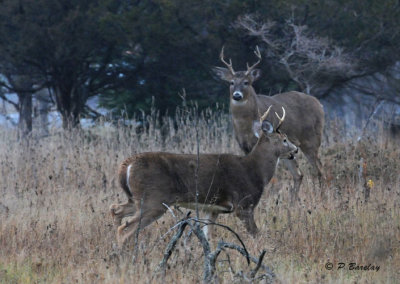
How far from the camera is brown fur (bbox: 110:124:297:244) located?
23.0 ft

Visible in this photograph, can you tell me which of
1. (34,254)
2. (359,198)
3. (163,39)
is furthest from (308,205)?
(163,39)

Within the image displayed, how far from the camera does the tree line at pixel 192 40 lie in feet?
51.9

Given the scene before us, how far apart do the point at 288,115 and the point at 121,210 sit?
4.35 m

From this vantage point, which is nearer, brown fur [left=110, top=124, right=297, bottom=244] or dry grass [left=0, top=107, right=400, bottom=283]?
dry grass [left=0, top=107, right=400, bottom=283]

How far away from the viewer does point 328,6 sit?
16.1 metres

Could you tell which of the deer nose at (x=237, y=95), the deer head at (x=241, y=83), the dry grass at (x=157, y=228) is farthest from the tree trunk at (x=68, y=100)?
the deer nose at (x=237, y=95)

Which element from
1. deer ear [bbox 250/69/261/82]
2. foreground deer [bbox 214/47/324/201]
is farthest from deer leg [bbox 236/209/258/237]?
deer ear [bbox 250/69/261/82]

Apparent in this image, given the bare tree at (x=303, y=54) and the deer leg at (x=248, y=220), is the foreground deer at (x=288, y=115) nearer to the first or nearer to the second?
the deer leg at (x=248, y=220)

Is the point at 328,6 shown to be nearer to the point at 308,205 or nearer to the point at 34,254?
the point at 308,205

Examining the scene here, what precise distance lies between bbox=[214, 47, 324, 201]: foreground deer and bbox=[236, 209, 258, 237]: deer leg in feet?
9.28
